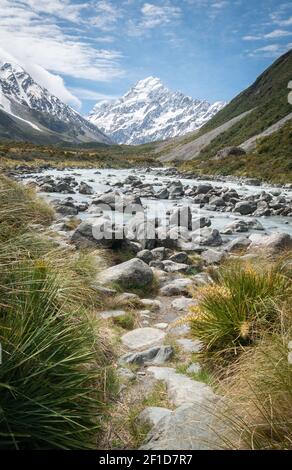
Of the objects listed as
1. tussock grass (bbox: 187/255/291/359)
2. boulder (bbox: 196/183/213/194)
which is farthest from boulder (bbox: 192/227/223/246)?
boulder (bbox: 196/183/213/194)

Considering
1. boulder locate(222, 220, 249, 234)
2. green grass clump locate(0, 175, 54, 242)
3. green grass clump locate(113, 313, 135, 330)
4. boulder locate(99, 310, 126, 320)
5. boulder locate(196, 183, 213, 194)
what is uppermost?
green grass clump locate(0, 175, 54, 242)

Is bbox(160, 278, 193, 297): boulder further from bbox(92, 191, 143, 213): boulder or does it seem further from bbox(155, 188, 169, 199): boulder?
bbox(155, 188, 169, 199): boulder

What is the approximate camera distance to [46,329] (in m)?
3.52

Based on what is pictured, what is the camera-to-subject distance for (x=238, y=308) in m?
4.84

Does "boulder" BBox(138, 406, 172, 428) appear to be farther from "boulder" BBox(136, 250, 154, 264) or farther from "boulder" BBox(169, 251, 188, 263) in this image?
"boulder" BBox(169, 251, 188, 263)

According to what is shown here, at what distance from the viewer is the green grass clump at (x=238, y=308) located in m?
4.61

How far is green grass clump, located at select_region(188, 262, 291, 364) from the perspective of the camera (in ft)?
15.1

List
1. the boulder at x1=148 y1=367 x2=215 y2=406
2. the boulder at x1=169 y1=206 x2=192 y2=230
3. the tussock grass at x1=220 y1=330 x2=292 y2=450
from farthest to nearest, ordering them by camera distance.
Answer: the boulder at x1=169 y1=206 x2=192 y2=230
the boulder at x1=148 y1=367 x2=215 y2=406
the tussock grass at x1=220 y1=330 x2=292 y2=450

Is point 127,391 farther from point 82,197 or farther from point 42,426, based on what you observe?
point 82,197

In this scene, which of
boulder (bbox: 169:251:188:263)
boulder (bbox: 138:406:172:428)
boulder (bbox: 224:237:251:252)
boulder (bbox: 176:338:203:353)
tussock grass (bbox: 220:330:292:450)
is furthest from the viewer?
boulder (bbox: 224:237:251:252)

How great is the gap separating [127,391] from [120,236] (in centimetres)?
613

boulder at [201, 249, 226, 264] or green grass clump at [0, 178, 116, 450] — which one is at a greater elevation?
green grass clump at [0, 178, 116, 450]

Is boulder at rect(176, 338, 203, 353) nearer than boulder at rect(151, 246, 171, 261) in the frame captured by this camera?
Yes
